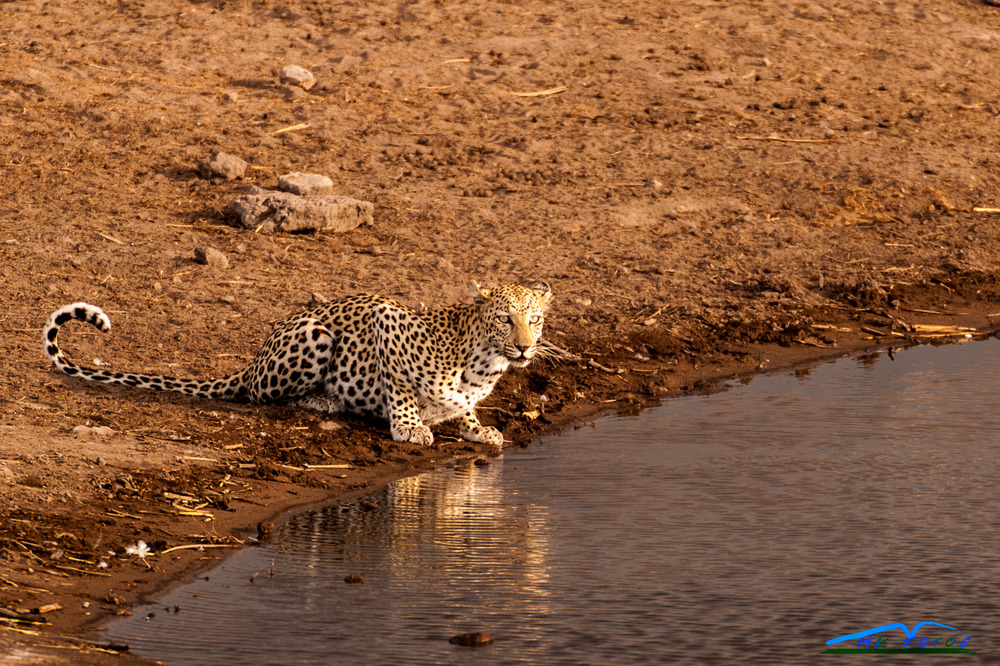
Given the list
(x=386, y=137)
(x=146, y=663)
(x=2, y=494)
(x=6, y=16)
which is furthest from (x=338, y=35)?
(x=146, y=663)

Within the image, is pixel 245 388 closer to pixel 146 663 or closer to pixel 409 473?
pixel 409 473

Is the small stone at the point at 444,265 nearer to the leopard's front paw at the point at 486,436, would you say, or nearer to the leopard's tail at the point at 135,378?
the leopard's tail at the point at 135,378

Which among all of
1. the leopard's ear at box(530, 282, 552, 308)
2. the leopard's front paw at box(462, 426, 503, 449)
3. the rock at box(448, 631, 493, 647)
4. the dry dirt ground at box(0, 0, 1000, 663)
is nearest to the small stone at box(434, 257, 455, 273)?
the dry dirt ground at box(0, 0, 1000, 663)

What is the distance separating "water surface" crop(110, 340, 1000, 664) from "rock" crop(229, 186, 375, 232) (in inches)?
151

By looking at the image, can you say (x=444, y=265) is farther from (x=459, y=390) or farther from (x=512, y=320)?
(x=512, y=320)

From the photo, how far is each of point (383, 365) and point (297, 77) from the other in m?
6.69

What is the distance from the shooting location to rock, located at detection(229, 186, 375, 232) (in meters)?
12.1

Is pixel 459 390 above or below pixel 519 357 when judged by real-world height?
below

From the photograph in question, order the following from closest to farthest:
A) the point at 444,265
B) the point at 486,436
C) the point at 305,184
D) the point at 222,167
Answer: the point at 486,436, the point at 444,265, the point at 305,184, the point at 222,167

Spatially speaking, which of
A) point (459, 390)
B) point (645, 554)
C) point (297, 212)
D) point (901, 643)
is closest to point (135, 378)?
point (459, 390)

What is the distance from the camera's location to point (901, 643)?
5871mm

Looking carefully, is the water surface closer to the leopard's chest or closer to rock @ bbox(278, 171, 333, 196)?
the leopard's chest

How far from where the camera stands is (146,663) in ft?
17.9

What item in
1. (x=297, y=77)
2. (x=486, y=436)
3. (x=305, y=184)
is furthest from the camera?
(x=297, y=77)
